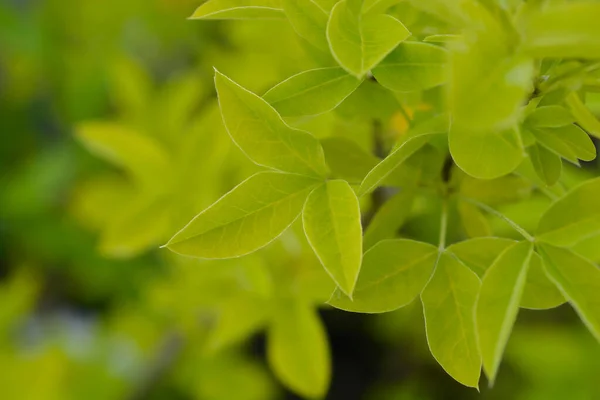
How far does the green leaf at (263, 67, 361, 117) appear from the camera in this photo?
16.0 inches

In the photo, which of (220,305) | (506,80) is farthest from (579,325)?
(506,80)

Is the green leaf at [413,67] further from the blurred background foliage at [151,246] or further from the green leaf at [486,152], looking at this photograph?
the blurred background foliage at [151,246]

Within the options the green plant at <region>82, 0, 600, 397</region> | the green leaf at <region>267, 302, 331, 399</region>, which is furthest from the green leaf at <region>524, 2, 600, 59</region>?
the green leaf at <region>267, 302, 331, 399</region>

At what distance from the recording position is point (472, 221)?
1.65ft

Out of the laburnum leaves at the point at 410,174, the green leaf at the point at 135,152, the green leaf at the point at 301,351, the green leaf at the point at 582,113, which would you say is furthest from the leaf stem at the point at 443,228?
the green leaf at the point at 135,152

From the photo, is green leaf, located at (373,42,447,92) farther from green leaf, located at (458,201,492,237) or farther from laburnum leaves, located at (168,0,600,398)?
green leaf, located at (458,201,492,237)

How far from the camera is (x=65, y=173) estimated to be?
49.5 inches

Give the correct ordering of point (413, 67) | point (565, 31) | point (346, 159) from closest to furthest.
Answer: point (565, 31) < point (413, 67) < point (346, 159)

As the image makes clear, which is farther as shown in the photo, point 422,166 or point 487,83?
point 422,166

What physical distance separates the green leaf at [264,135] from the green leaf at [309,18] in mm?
53

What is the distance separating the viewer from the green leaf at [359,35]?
36 cm

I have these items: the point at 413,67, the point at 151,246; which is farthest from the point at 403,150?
the point at 151,246

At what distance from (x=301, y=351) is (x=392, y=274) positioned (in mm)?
346

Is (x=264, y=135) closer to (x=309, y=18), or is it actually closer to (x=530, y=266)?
(x=309, y=18)
